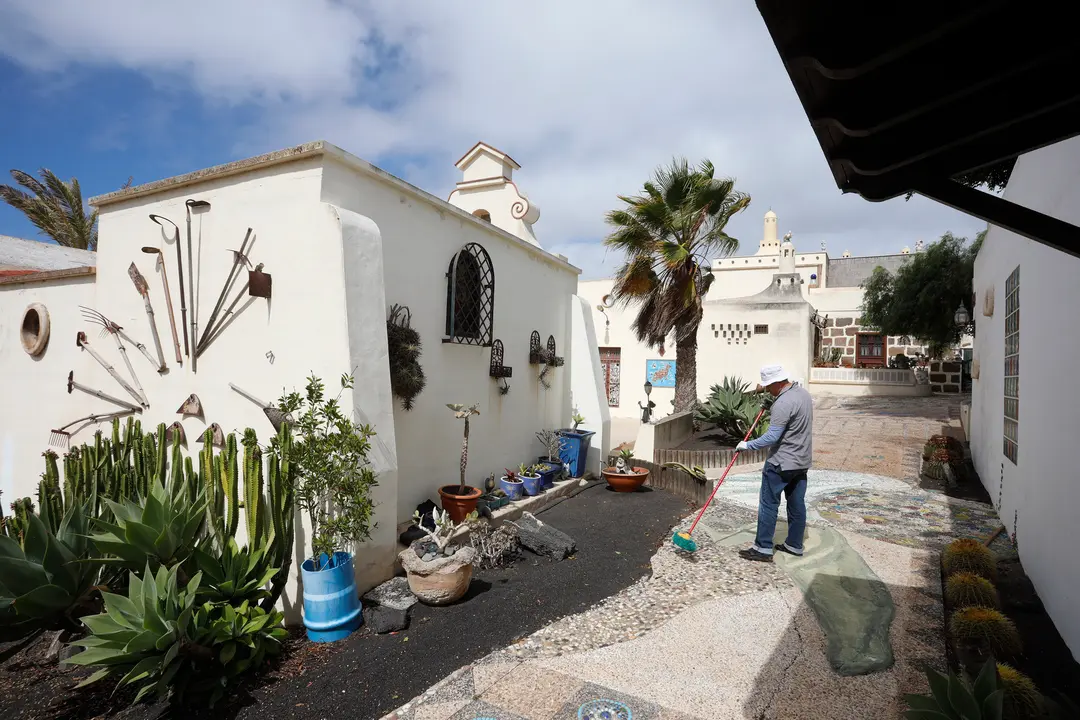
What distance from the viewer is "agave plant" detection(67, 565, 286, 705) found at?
3.00 meters

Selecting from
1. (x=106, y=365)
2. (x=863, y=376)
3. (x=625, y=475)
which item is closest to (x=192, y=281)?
(x=106, y=365)

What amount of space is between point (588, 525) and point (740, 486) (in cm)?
267

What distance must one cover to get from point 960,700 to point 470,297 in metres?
5.47

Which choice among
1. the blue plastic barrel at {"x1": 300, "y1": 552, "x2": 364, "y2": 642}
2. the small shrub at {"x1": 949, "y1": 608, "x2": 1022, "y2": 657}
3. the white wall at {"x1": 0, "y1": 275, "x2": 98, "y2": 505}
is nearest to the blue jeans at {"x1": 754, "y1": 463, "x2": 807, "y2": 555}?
the small shrub at {"x1": 949, "y1": 608, "x2": 1022, "y2": 657}

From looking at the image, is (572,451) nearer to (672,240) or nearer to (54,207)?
(672,240)

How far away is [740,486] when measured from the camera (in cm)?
792

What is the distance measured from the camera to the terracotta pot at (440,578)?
434cm

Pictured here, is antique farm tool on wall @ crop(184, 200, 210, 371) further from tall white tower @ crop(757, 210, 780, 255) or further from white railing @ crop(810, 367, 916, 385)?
tall white tower @ crop(757, 210, 780, 255)

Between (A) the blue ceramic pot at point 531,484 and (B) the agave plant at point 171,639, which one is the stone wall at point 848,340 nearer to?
(A) the blue ceramic pot at point 531,484

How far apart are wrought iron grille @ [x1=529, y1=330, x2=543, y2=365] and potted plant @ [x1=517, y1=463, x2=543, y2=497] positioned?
59.6 inches

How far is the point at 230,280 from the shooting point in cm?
503

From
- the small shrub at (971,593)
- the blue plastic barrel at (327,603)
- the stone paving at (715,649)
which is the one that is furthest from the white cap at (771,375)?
the blue plastic barrel at (327,603)

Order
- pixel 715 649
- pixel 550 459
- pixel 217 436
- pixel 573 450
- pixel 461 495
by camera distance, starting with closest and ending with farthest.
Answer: pixel 715 649 < pixel 217 436 < pixel 461 495 < pixel 550 459 < pixel 573 450

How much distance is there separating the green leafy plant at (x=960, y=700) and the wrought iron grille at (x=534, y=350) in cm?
609
